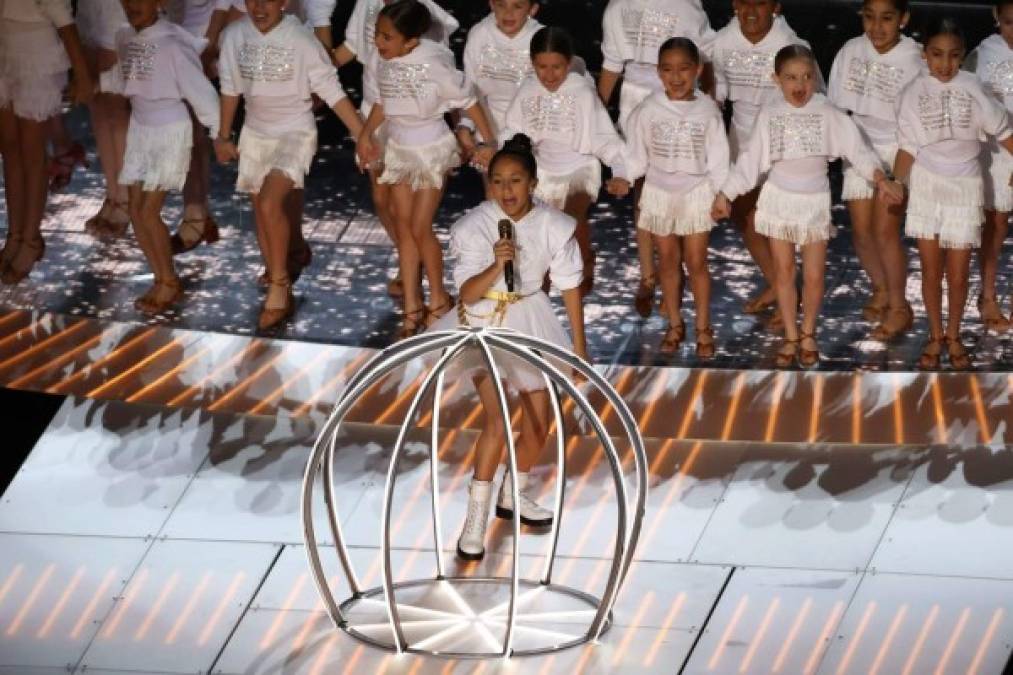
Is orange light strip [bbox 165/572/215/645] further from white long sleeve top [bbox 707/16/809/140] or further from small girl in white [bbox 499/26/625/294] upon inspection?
white long sleeve top [bbox 707/16/809/140]

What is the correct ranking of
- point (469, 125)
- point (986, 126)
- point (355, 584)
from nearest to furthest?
point (355, 584) < point (986, 126) < point (469, 125)

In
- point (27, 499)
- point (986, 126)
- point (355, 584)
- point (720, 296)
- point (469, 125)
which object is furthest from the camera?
point (720, 296)

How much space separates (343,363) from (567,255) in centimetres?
172

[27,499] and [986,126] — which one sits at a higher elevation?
[986,126]

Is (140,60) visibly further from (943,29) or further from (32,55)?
(943,29)

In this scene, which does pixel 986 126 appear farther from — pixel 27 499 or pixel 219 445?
pixel 27 499

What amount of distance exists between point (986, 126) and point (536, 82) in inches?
63.6

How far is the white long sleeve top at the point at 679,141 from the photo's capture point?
8320mm

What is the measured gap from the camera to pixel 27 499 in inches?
295

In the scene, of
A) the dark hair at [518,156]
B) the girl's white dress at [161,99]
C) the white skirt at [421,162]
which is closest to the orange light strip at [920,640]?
the dark hair at [518,156]

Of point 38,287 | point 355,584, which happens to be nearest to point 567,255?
point 355,584

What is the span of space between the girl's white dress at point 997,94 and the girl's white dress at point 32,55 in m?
3.54

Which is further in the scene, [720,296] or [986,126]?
[720,296]

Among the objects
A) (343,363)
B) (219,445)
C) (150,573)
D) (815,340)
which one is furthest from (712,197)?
(150,573)
